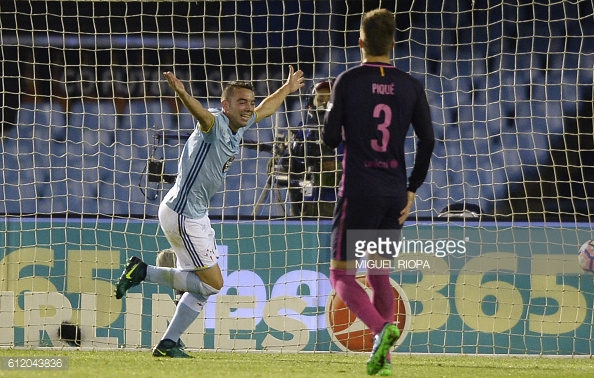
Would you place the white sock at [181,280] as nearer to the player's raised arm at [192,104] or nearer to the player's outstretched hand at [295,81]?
the player's raised arm at [192,104]

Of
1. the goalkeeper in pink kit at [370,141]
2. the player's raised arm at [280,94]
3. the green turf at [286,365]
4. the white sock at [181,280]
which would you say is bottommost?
the green turf at [286,365]

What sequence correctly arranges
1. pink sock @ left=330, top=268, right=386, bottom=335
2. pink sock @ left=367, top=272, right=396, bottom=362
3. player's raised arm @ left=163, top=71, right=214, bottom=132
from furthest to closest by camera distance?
player's raised arm @ left=163, top=71, right=214, bottom=132
pink sock @ left=367, top=272, right=396, bottom=362
pink sock @ left=330, top=268, right=386, bottom=335

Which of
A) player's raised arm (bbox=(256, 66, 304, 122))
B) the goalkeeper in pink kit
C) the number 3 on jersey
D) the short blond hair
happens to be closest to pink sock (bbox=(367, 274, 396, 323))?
the goalkeeper in pink kit

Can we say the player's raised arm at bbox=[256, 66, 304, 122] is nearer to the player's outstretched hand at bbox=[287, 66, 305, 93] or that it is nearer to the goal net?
the player's outstretched hand at bbox=[287, 66, 305, 93]

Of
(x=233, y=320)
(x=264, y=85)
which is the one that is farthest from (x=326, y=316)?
(x=264, y=85)

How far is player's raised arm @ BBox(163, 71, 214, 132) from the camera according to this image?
525 centimetres

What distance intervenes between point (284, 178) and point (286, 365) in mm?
2535

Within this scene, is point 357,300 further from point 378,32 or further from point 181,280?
point 181,280

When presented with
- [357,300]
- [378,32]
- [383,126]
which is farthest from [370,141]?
[357,300]

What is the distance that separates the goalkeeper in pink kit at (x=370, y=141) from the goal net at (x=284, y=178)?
2.66 metres

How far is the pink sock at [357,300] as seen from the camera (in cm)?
448

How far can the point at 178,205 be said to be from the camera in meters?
5.78

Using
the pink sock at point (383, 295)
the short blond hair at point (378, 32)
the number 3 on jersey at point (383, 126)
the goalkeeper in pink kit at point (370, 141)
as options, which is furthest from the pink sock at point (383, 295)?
the short blond hair at point (378, 32)

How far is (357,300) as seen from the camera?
456 cm
